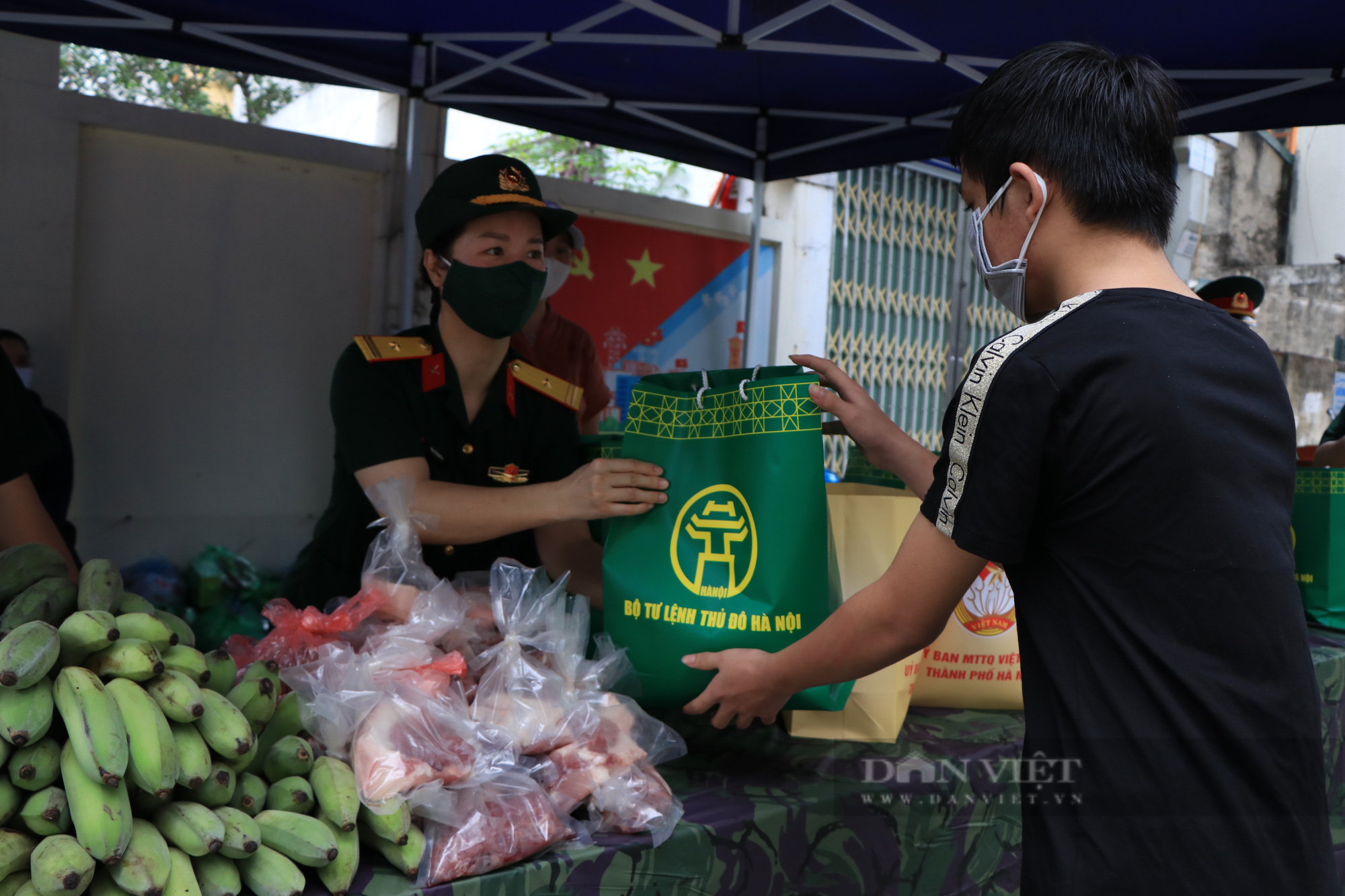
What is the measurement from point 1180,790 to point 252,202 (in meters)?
4.40

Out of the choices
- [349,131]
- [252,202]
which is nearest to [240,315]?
[252,202]

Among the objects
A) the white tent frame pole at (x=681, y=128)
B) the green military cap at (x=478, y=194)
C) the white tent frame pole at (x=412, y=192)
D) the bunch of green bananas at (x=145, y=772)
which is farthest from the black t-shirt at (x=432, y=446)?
the white tent frame pole at (x=681, y=128)

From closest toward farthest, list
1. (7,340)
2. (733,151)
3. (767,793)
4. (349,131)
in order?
(767,793), (7,340), (733,151), (349,131)

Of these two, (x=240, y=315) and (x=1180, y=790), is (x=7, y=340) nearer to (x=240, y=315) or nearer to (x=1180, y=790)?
(x=240, y=315)

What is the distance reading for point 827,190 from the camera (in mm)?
6410

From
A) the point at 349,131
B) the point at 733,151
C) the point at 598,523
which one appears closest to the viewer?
the point at 598,523

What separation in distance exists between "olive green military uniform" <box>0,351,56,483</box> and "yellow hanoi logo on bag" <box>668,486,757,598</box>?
1122 mm

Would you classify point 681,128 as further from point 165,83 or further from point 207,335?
point 165,83

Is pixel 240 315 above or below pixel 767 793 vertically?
above

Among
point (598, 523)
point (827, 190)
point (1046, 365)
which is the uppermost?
point (827, 190)

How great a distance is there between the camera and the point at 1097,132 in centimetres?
106

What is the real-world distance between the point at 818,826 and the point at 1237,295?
11.9 ft

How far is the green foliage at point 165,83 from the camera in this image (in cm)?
431

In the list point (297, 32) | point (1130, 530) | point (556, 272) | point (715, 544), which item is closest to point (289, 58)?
point (297, 32)
